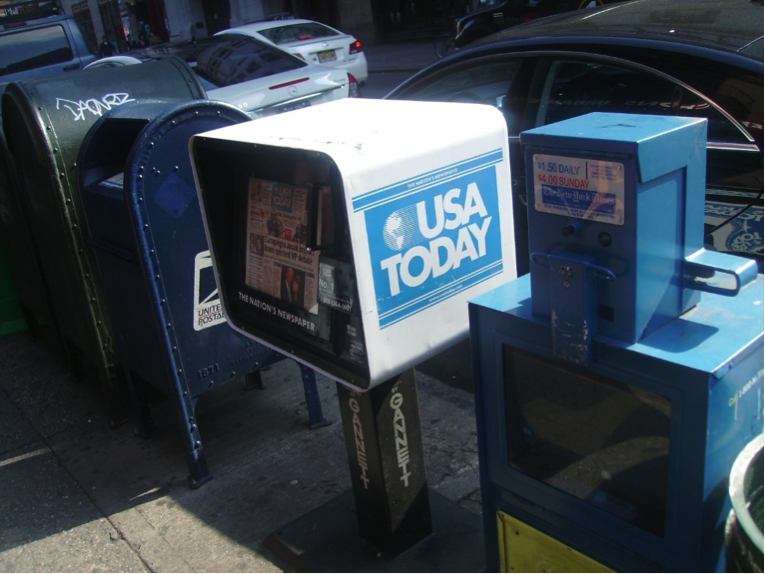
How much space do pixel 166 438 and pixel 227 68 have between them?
4839 mm

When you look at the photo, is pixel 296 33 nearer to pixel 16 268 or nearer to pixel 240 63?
pixel 240 63

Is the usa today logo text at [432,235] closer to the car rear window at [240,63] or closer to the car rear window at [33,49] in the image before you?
the car rear window at [240,63]

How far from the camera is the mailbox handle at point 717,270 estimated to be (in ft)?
5.49

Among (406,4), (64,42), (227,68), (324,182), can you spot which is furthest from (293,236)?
(406,4)

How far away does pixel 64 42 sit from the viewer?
11.3 metres

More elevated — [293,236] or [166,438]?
[293,236]

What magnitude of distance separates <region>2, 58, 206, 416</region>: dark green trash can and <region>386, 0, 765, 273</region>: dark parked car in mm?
1480

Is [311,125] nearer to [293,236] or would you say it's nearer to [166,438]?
[293,236]

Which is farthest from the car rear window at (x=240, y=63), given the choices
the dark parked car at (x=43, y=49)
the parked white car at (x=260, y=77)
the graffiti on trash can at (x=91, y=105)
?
the dark parked car at (x=43, y=49)

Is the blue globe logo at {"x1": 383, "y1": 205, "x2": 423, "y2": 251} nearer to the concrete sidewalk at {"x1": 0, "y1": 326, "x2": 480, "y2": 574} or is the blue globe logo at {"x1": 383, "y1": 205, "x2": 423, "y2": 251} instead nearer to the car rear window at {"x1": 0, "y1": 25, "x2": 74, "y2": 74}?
the concrete sidewalk at {"x1": 0, "y1": 326, "x2": 480, "y2": 574}

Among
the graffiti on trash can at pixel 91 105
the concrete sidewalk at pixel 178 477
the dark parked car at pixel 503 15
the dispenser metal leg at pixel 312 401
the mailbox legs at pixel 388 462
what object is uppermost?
the graffiti on trash can at pixel 91 105

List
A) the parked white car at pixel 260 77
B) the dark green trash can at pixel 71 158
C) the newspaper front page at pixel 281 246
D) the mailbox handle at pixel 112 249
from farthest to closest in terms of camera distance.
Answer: the parked white car at pixel 260 77
the dark green trash can at pixel 71 158
the mailbox handle at pixel 112 249
the newspaper front page at pixel 281 246

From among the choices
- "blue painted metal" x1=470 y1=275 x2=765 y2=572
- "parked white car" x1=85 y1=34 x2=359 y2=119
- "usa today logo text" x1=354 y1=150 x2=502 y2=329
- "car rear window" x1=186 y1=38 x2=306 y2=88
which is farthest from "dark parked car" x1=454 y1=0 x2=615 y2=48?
"blue painted metal" x1=470 y1=275 x2=765 y2=572

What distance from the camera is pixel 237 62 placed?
775cm
